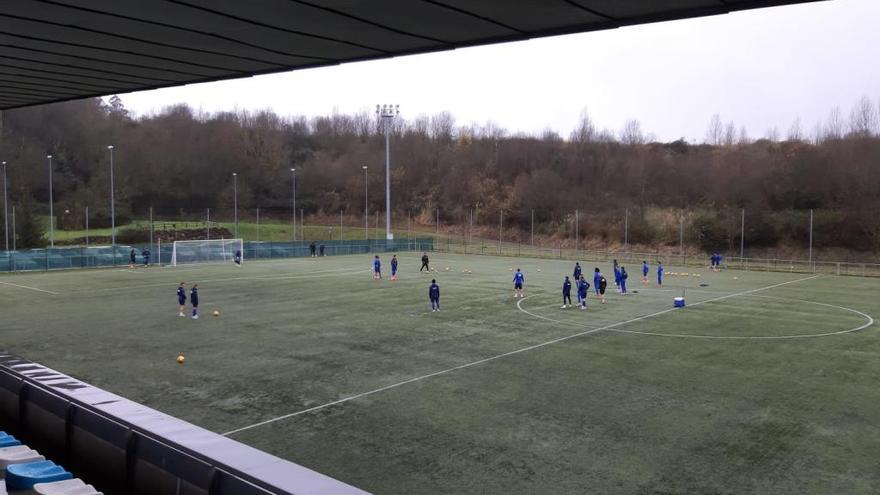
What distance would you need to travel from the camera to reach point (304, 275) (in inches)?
1646

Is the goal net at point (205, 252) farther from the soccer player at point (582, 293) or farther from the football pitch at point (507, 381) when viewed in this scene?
the soccer player at point (582, 293)

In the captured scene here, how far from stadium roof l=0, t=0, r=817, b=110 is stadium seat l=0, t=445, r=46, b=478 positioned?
18.2 ft

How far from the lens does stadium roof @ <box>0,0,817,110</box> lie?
7730 millimetres

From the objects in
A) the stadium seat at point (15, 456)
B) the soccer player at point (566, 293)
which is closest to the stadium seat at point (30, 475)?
the stadium seat at point (15, 456)

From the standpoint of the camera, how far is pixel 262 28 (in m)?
9.12

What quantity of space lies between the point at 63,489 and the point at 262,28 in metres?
6.48

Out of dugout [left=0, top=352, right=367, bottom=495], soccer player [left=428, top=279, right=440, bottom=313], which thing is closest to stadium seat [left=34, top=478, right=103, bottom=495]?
dugout [left=0, top=352, right=367, bottom=495]

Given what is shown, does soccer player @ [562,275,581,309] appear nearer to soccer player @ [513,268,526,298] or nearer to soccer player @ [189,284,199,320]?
soccer player @ [513,268,526,298]

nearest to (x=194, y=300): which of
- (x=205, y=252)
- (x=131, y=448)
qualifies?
(x=131, y=448)

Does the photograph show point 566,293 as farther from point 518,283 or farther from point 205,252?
point 205,252

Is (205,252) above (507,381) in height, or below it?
above

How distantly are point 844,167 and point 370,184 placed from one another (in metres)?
73.4

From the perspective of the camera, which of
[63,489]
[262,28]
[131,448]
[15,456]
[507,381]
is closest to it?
[63,489]

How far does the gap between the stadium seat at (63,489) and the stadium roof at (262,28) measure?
19.0 feet
